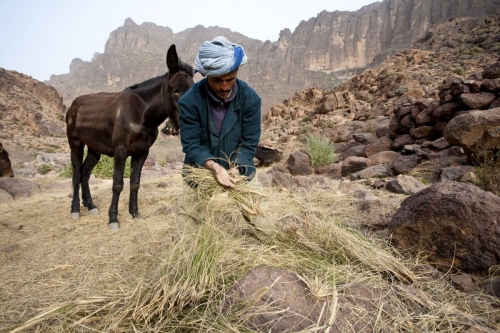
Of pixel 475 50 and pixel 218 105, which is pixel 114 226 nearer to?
pixel 218 105

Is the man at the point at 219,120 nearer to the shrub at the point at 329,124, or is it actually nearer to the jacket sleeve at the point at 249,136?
the jacket sleeve at the point at 249,136

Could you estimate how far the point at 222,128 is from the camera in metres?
2.18

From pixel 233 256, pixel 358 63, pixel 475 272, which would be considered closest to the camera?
pixel 233 256

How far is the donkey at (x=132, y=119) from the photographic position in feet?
11.3

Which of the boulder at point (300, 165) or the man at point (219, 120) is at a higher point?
the man at point (219, 120)

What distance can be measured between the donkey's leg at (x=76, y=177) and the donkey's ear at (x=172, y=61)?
2219 millimetres

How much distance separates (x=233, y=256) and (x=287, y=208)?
71cm

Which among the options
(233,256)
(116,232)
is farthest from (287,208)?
(116,232)

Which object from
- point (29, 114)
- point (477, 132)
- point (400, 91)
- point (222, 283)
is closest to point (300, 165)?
A: point (477, 132)

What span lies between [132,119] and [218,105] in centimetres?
191

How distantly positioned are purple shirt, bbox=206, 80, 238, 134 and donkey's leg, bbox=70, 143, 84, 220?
3154mm

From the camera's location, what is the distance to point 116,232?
362 centimetres

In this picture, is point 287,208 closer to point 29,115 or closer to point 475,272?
point 475,272

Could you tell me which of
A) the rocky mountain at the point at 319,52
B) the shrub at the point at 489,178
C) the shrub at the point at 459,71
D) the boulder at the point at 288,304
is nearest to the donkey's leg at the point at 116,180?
the boulder at the point at 288,304
